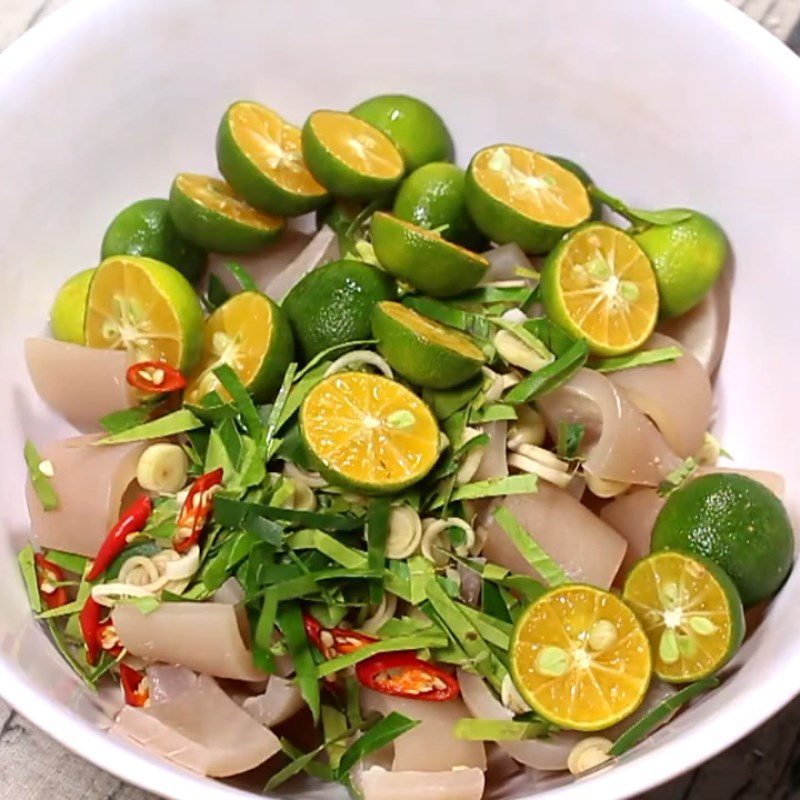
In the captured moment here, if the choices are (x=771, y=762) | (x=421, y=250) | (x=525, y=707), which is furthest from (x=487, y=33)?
(x=771, y=762)

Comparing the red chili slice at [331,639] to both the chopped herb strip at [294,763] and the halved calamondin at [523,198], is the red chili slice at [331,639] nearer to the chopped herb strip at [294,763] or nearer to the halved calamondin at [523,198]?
the chopped herb strip at [294,763]

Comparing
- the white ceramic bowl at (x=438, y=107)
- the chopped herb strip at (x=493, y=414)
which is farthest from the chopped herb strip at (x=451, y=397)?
the white ceramic bowl at (x=438, y=107)

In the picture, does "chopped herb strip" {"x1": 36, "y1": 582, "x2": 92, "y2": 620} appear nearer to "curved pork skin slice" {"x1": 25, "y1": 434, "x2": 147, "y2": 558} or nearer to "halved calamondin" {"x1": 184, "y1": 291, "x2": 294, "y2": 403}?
"curved pork skin slice" {"x1": 25, "y1": 434, "x2": 147, "y2": 558}

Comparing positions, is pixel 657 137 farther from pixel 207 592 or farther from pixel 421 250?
pixel 207 592

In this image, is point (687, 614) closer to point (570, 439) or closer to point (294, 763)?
point (570, 439)

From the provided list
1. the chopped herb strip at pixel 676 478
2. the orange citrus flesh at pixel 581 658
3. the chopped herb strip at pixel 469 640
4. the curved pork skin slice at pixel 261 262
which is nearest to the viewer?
the orange citrus flesh at pixel 581 658

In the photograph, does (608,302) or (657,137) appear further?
(657,137)
